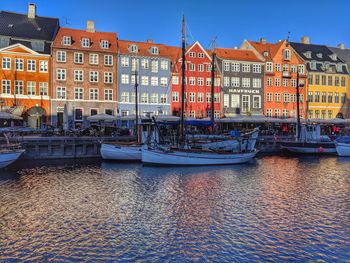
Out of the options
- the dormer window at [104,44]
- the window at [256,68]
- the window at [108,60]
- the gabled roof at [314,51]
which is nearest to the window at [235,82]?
the window at [256,68]

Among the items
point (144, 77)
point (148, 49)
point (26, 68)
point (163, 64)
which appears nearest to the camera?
point (26, 68)

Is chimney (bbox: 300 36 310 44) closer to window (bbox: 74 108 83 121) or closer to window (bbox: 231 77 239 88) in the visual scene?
window (bbox: 231 77 239 88)

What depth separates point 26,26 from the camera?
5241cm

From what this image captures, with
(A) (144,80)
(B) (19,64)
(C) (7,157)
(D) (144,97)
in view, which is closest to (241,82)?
(A) (144,80)

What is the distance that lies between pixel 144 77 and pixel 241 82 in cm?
1734

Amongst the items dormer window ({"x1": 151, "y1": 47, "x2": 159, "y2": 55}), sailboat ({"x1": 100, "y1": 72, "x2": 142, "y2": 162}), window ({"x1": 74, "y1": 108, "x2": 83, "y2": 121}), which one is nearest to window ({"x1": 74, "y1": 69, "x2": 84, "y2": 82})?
window ({"x1": 74, "y1": 108, "x2": 83, "y2": 121})

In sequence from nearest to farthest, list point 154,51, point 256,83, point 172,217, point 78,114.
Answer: point 172,217
point 78,114
point 154,51
point 256,83

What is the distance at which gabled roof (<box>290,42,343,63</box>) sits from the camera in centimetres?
6962

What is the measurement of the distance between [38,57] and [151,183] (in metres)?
34.5

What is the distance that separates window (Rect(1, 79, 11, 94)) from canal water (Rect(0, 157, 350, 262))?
24966mm

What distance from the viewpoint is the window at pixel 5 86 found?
48750mm

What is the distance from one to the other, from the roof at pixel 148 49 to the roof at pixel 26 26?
1035cm

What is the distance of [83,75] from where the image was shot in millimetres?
53906

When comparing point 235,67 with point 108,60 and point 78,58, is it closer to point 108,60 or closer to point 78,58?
point 108,60
